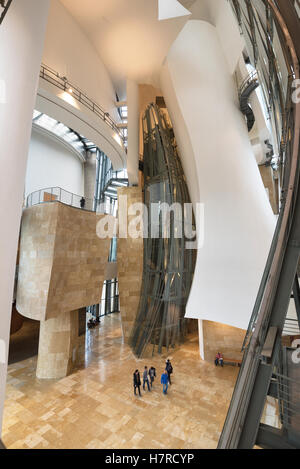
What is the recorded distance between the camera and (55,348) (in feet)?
30.0

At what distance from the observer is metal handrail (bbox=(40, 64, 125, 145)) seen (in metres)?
7.86

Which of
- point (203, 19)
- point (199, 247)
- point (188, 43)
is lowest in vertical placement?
point (199, 247)

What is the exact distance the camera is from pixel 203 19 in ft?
38.3

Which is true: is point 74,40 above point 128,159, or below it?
above

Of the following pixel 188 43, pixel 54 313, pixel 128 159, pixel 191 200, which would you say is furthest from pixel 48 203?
pixel 188 43

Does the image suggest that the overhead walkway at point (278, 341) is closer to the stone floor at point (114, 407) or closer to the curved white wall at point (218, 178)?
the stone floor at point (114, 407)

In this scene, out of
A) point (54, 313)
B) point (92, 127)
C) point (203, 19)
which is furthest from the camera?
point (203, 19)

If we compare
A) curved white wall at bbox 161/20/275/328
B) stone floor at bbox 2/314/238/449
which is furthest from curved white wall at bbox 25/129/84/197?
stone floor at bbox 2/314/238/449

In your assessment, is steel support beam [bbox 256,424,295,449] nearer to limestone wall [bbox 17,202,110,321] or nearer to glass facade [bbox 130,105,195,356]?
limestone wall [bbox 17,202,110,321]

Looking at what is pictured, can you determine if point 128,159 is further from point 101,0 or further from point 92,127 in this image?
point 101,0

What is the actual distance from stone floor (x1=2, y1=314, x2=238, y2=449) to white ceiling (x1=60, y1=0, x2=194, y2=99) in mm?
12475

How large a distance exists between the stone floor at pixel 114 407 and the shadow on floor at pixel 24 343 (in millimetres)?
892
